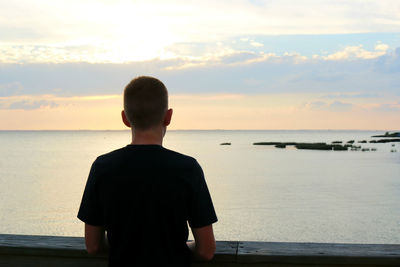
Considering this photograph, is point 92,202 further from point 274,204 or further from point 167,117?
point 274,204

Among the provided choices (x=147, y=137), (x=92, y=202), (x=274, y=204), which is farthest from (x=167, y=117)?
(x=274, y=204)

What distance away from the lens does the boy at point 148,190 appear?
248 centimetres

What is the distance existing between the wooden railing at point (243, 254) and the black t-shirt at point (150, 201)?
58 centimetres

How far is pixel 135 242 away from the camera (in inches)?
99.4

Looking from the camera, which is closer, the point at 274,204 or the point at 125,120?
the point at 125,120

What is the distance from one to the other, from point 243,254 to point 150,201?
0.87 meters

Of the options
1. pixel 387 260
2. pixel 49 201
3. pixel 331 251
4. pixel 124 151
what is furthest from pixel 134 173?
pixel 49 201

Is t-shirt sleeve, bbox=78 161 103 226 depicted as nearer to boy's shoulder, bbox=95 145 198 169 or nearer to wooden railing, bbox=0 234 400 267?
boy's shoulder, bbox=95 145 198 169

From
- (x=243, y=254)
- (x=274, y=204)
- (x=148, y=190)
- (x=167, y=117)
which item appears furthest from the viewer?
(x=274, y=204)

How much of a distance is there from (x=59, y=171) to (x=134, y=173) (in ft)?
173

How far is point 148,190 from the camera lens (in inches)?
97.3

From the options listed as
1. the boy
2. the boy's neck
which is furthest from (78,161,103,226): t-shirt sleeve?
the boy's neck

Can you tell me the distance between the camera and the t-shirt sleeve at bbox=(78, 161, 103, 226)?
2.59 metres

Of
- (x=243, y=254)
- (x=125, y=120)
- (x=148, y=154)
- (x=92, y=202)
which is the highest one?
(x=125, y=120)
